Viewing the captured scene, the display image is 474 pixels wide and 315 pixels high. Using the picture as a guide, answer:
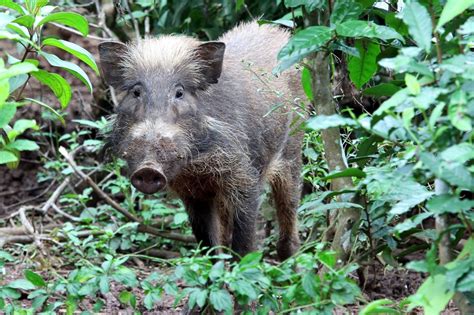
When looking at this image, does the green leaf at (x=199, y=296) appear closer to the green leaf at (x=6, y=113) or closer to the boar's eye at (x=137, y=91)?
the green leaf at (x=6, y=113)

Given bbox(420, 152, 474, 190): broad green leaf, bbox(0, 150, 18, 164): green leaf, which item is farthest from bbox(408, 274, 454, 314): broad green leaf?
bbox(0, 150, 18, 164): green leaf

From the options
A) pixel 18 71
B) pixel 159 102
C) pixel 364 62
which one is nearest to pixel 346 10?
pixel 364 62

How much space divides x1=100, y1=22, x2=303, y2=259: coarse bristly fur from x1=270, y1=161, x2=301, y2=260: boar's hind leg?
0.24m

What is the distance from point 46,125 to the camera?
295 inches

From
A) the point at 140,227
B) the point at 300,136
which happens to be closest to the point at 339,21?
the point at 300,136

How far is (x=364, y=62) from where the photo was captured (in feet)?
12.8

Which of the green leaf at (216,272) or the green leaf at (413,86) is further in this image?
the green leaf at (216,272)

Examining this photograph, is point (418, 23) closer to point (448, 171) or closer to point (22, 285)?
point (448, 171)

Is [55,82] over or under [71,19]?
under

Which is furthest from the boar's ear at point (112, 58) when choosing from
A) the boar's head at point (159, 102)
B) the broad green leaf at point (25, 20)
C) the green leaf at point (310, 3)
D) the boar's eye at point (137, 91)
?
the green leaf at point (310, 3)

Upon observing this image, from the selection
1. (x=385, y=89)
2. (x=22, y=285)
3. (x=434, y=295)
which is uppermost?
(x=385, y=89)

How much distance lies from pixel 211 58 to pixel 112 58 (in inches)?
22.6

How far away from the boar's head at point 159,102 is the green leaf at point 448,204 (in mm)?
1972

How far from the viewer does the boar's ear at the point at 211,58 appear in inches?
206
